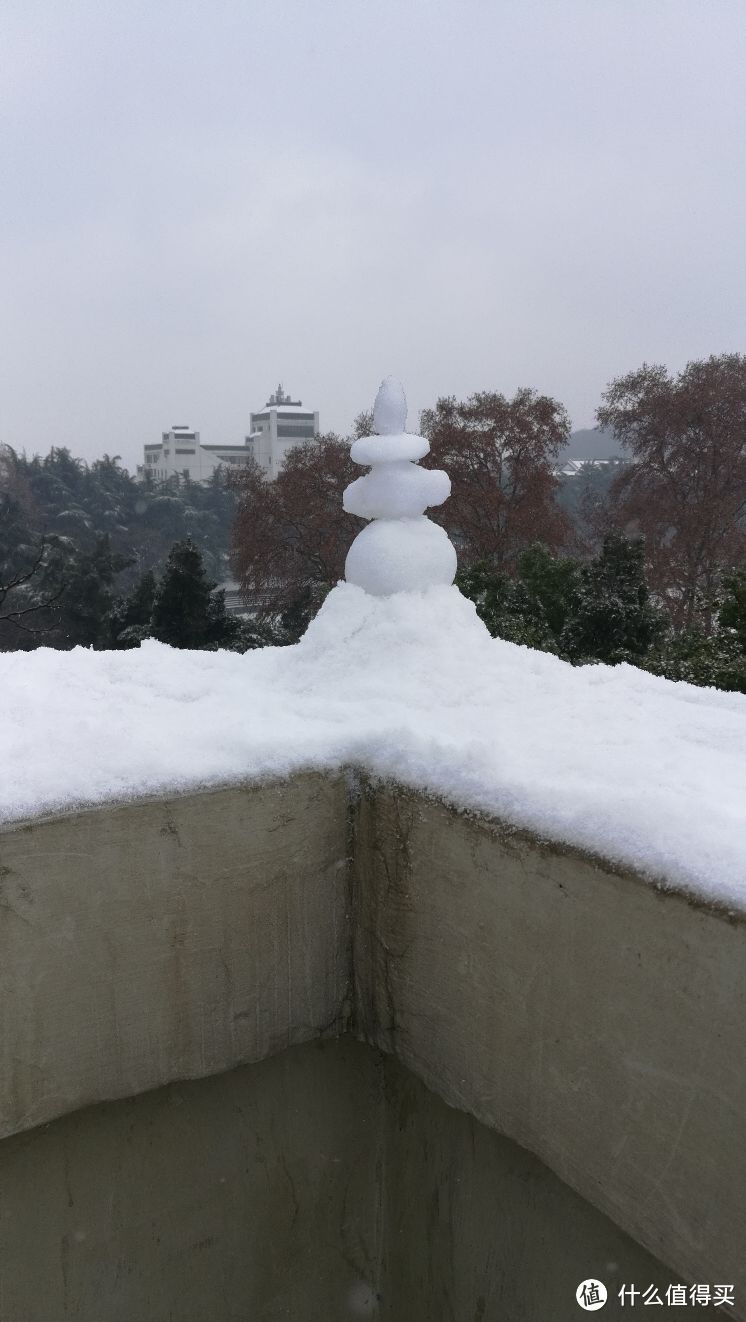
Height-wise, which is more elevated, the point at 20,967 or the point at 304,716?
the point at 304,716

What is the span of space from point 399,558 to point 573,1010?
4.24ft

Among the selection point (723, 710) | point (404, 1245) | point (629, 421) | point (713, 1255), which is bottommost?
point (404, 1245)

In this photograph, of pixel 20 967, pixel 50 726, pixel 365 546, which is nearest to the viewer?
pixel 20 967

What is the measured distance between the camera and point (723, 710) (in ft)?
6.52

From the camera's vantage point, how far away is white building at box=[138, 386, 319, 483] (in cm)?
4459

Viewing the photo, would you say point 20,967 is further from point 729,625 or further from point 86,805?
point 729,625

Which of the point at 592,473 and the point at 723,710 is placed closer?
the point at 723,710

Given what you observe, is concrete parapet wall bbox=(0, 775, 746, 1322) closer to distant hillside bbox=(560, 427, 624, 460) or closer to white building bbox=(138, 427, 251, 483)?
white building bbox=(138, 427, 251, 483)

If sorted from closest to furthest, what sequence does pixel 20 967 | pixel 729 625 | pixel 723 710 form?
pixel 20 967, pixel 723 710, pixel 729 625

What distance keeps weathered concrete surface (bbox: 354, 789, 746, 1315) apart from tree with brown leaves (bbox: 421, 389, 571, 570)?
49.8 ft

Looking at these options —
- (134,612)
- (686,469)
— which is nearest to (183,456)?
(134,612)

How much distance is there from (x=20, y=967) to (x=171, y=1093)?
422 millimetres

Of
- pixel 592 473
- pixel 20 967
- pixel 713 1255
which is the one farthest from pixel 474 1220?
pixel 592 473

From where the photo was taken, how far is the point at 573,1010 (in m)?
1.32
